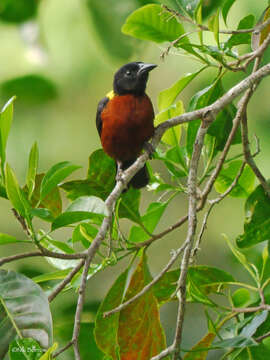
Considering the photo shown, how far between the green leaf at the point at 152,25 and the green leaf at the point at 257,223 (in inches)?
27.2

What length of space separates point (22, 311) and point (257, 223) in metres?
1.10

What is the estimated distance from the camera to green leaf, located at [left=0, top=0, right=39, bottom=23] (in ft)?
9.98

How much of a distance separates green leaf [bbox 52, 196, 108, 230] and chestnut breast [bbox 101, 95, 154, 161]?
151cm

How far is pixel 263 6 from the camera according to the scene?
3197 mm

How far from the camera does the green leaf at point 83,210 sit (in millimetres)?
1743

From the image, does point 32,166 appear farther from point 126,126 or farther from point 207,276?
point 126,126

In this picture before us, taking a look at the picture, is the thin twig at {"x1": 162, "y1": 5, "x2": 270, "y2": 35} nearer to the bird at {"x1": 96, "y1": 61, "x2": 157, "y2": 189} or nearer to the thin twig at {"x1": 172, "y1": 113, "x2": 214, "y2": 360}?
the thin twig at {"x1": 172, "y1": 113, "x2": 214, "y2": 360}

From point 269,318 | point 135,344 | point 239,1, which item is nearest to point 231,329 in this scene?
point 269,318

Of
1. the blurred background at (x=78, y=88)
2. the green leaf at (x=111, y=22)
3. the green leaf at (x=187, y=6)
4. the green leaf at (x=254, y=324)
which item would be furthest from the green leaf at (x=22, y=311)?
the green leaf at (x=111, y=22)

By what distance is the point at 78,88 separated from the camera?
17.2ft

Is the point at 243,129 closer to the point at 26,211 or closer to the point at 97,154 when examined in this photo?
the point at 97,154

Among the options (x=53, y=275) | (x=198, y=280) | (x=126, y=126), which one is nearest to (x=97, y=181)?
(x=53, y=275)

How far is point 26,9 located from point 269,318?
5.78 feet

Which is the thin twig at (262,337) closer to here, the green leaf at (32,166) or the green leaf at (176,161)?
the green leaf at (176,161)
